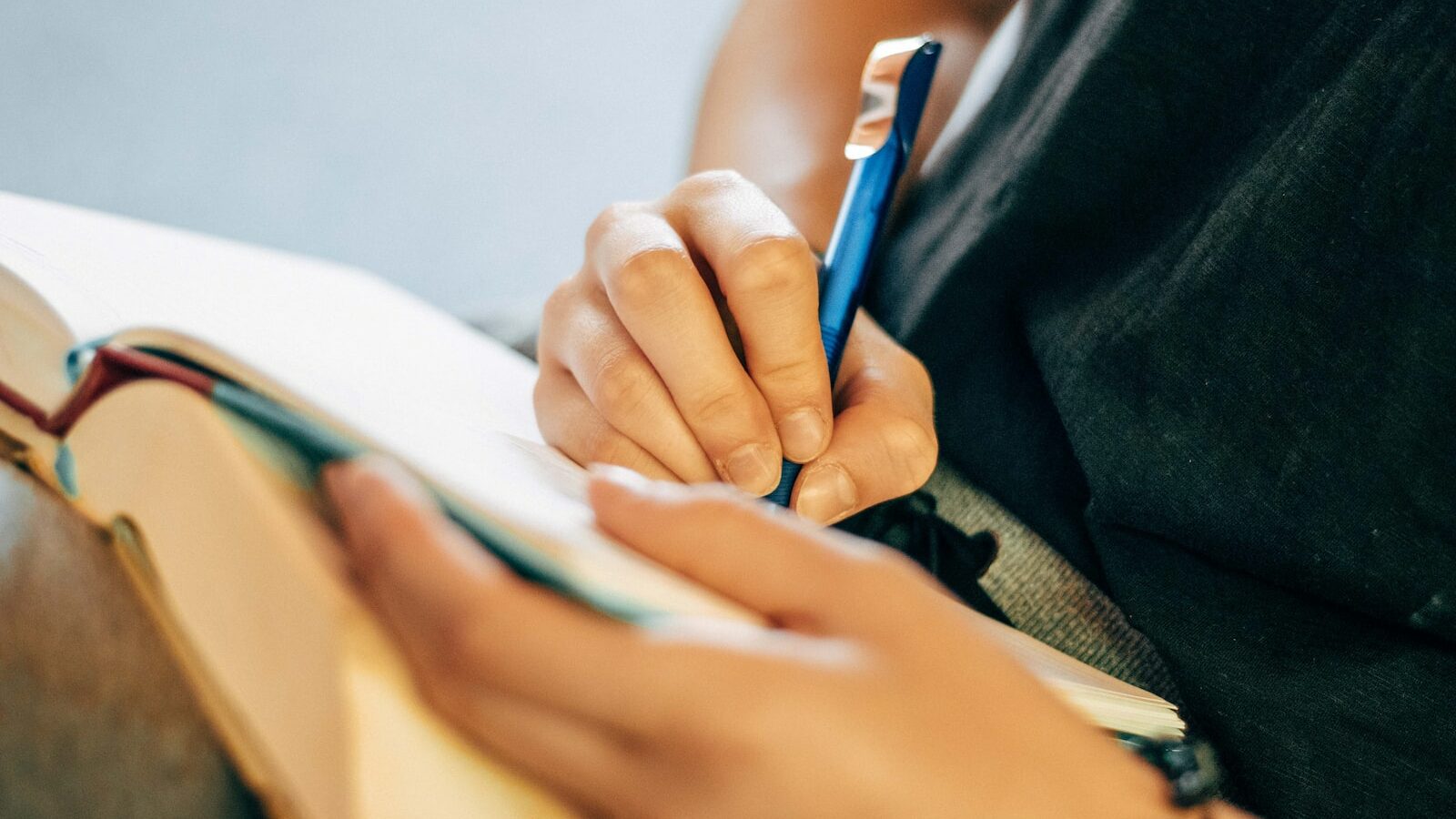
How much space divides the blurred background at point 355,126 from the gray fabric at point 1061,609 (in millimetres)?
885

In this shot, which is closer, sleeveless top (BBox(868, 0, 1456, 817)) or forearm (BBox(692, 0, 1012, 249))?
sleeveless top (BBox(868, 0, 1456, 817))

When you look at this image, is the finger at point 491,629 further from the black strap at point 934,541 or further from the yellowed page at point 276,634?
the black strap at point 934,541

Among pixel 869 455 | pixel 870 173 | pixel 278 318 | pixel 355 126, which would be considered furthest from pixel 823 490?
pixel 355 126

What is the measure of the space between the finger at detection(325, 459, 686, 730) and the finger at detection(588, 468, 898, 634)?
41mm

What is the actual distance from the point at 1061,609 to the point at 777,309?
0.23 metres

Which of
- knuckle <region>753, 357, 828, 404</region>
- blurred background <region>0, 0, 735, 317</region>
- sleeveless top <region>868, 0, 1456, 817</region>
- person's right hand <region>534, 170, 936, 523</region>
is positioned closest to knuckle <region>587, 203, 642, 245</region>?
person's right hand <region>534, 170, 936, 523</region>

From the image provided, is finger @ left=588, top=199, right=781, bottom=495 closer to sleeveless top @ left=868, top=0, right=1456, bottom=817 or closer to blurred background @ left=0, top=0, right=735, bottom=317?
sleeveless top @ left=868, top=0, right=1456, bottom=817

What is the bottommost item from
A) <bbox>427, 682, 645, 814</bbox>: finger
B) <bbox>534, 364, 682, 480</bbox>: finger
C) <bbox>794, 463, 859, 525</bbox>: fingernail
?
<bbox>794, 463, 859, 525</bbox>: fingernail

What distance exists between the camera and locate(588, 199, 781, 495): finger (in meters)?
0.36

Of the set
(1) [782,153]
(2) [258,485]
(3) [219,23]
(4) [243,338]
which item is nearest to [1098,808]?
(2) [258,485]

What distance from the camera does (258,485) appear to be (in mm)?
189

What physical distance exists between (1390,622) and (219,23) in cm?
165

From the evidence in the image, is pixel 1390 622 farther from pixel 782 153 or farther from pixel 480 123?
pixel 480 123

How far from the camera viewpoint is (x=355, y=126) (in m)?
1.36
